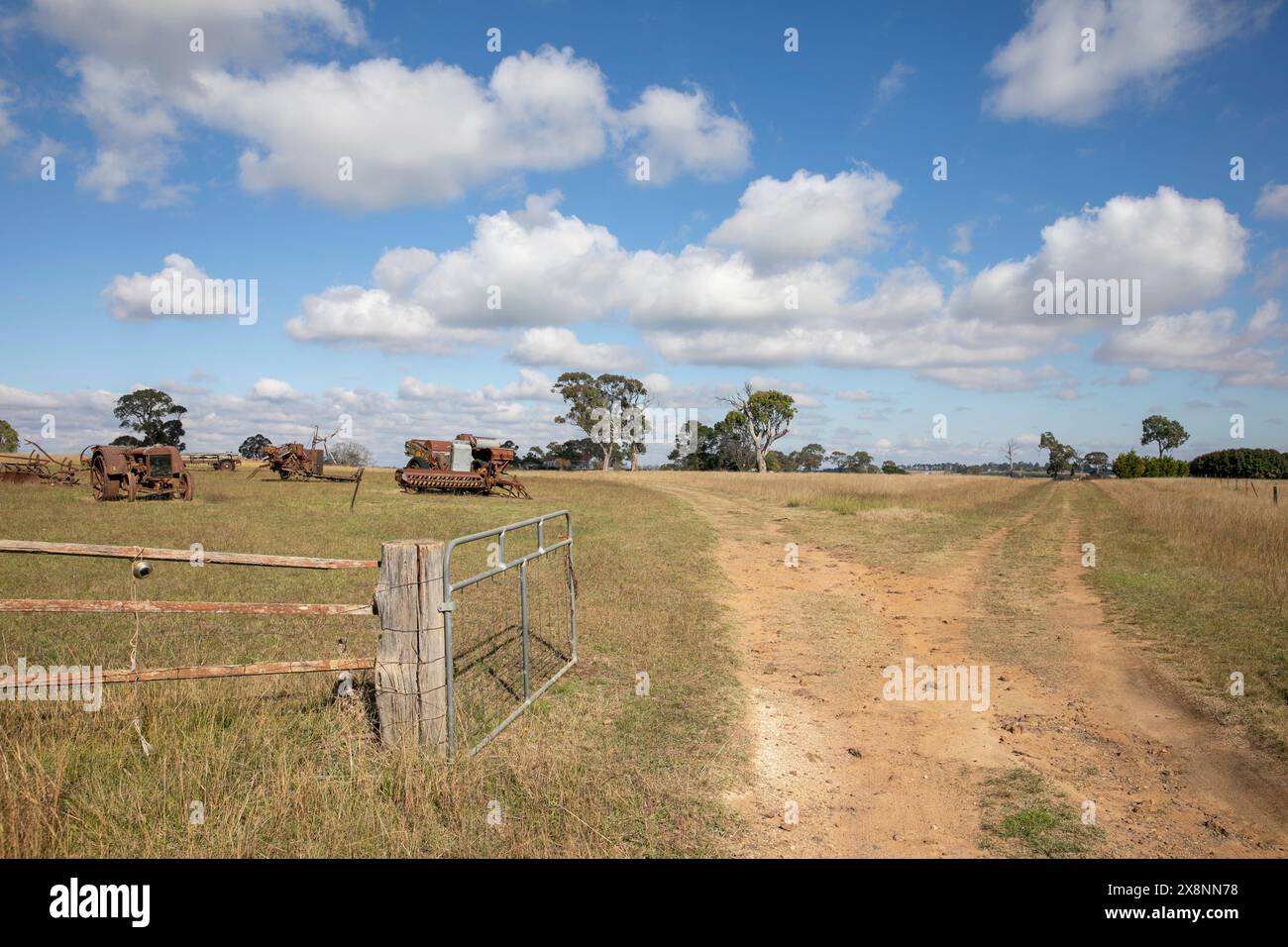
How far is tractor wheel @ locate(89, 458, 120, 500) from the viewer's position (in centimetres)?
2703

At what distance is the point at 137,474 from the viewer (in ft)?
91.6

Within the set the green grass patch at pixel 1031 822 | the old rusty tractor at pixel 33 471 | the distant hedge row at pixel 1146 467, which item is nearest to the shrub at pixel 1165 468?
the distant hedge row at pixel 1146 467

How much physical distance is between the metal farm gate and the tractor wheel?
2258cm

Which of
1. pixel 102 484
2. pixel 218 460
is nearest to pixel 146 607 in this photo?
pixel 102 484

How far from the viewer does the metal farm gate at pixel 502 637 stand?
5.72 m

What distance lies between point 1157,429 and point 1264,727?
519 feet

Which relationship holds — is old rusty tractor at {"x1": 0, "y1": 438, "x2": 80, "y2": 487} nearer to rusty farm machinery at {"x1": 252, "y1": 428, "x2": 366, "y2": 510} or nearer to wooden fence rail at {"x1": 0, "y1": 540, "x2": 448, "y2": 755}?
rusty farm machinery at {"x1": 252, "y1": 428, "x2": 366, "y2": 510}

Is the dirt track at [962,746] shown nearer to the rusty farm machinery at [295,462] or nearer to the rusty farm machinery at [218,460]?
the rusty farm machinery at [295,462]

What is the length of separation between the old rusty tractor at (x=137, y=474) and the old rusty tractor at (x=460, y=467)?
10.1 m

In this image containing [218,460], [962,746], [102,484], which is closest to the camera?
[962,746]

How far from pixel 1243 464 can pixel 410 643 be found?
115335 mm

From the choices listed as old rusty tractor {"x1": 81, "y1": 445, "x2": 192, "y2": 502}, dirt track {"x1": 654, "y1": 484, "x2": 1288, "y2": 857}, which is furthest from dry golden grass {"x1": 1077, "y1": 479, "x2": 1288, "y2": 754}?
old rusty tractor {"x1": 81, "y1": 445, "x2": 192, "y2": 502}

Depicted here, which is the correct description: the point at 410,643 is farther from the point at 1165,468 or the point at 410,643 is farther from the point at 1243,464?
the point at 1165,468

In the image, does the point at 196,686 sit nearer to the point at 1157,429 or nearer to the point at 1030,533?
the point at 1030,533
